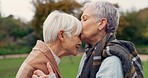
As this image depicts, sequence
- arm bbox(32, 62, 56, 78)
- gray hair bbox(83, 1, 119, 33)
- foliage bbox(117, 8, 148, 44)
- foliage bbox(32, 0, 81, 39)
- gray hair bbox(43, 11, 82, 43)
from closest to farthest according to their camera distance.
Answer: arm bbox(32, 62, 56, 78) < gray hair bbox(43, 11, 82, 43) < gray hair bbox(83, 1, 119, 33) < foliage bbox(32, 0, 81, 39) < foliage bbox(117, 8, 148, 44)

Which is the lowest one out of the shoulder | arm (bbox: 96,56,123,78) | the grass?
the grass

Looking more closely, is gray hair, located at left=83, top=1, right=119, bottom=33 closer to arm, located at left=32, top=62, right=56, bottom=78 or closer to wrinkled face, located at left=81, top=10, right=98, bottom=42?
wrinkled face, located at left=81, top=10, right=98, bottom=42

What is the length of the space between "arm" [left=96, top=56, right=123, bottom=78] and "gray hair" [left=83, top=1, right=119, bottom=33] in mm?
308

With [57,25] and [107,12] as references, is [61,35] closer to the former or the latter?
[57,25]

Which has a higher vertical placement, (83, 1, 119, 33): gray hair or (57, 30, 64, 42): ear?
(83, 1, 119, 33): gray hair

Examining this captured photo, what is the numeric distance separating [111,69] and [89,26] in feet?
1.22

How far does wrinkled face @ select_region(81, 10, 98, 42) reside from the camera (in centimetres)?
229

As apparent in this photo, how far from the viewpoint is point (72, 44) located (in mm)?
2223

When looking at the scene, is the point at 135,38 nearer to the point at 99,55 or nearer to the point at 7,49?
the point at 7,49

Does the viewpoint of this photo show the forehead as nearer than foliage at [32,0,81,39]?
Yes

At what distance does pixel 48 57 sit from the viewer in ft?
7.03

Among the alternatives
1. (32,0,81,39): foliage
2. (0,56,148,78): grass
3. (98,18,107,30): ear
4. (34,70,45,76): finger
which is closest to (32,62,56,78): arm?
(34,70,45,76): finger

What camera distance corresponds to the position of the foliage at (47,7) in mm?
27719

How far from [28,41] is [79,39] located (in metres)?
37.6
